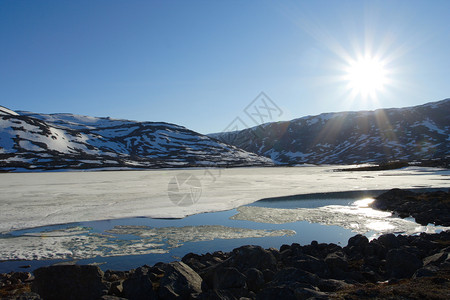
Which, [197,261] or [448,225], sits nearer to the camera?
[197,261]

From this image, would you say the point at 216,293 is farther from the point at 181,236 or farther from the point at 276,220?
the point at 276,220

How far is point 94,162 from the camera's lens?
129 meters

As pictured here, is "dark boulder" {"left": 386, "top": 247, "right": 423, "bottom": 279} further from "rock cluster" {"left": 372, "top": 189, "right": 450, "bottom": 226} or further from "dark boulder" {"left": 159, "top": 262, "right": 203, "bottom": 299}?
"rock cluster" {"left": 372, "top": 189, "right": 450, "bottom": 226}

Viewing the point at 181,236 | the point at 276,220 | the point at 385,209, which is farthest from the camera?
the point at 385,209

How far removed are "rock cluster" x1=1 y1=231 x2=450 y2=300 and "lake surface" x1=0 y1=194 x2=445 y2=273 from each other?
7.46 feet

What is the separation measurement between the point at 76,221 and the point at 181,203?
8.64 metres

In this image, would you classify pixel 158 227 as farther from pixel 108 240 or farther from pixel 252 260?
pixel 252 260

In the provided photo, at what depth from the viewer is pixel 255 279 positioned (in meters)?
8.04

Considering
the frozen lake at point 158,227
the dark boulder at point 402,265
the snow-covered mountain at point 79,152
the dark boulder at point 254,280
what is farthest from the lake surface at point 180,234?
the snow-covered mountain at point 79,152

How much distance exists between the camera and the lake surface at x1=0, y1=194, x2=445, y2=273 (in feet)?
38.2

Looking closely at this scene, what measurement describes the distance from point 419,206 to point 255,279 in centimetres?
1910

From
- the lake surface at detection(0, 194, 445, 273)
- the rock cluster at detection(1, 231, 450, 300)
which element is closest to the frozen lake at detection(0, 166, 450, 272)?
the lake surface at detection(0, 194, 445, 273)

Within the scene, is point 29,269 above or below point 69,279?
below

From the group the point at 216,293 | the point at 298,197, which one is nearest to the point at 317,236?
→ the point at 216,293
